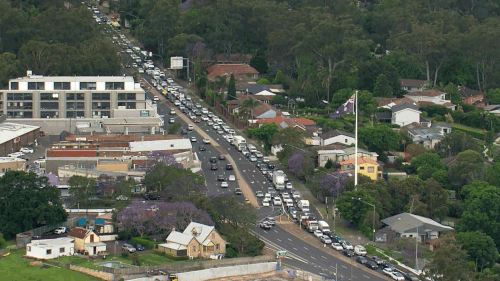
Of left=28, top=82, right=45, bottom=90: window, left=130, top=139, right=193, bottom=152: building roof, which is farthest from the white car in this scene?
left=28, top=82, right=45, bottom=90: window

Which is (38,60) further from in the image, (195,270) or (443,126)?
(195,270)

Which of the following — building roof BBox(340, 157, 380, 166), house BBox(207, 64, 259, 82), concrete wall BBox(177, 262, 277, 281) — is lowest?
concrete wall BBox(177, 262, 277, 281)

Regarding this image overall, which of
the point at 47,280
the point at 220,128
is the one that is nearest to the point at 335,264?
the point at 47,280

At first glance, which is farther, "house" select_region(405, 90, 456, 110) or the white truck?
"house" select_region(405, 90, 456, 110)

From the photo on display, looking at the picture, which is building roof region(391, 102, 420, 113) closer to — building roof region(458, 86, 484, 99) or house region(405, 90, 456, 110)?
house region(405, 90, 456, 110)

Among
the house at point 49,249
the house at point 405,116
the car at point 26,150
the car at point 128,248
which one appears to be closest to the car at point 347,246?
the car at point 128,248

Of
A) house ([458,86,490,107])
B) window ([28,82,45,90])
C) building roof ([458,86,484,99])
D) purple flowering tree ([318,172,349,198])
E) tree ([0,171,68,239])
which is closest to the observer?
tree ([0,171,68,239])
